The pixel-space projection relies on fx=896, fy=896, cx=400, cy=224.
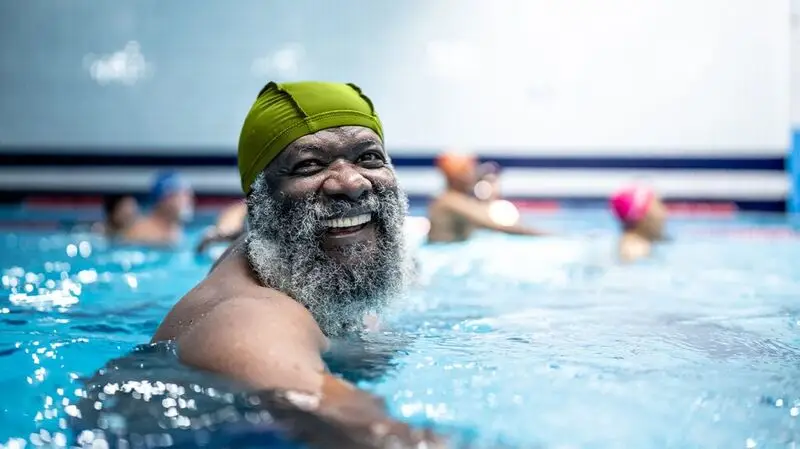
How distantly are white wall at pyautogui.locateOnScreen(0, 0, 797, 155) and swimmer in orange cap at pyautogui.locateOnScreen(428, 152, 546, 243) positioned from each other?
161 inches

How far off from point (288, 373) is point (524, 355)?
3.83 feet

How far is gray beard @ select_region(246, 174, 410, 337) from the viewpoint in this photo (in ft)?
8.40

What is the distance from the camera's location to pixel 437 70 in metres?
12.2

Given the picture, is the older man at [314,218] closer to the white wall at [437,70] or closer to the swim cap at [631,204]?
the swim cap at [631,204]

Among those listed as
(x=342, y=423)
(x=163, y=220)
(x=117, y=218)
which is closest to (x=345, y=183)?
(x=342, y=423)

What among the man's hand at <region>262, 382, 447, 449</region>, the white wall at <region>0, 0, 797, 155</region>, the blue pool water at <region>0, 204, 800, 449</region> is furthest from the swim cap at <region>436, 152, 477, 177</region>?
the man's hand at <region>262, 382, 447, 449</region>

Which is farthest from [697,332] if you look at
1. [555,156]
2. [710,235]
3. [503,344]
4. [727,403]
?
[555,156]

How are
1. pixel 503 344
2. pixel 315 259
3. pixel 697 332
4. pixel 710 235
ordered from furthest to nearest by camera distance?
pixel 710 235 → pixel 697 332 → pixel 503 344 → pixel 315 259

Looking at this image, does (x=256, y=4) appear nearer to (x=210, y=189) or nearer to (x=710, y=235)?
(x=210, y=189)

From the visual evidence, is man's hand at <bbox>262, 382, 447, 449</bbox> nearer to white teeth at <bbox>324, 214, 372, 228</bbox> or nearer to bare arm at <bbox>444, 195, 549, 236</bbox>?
white teeth at <bbox>324, 214, 372, 228</bbox>

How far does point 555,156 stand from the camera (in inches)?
479

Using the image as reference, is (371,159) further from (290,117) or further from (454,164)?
(454,164)

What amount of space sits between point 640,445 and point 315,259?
105cm

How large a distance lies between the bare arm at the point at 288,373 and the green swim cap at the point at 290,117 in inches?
25.4
